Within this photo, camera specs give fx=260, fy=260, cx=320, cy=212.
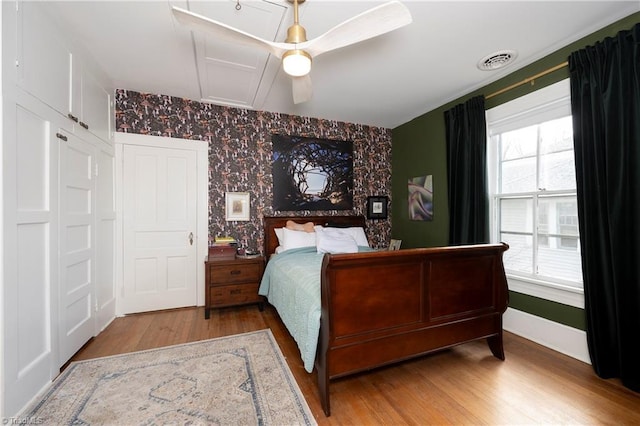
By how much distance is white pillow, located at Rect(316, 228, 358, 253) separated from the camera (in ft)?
10.4

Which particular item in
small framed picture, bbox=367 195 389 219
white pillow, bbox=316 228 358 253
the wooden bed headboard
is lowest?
white pillow, bbox=316 228 358 253

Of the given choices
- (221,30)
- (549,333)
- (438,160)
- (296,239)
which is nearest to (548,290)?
(549,333)

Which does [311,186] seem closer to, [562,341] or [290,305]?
[290,305]

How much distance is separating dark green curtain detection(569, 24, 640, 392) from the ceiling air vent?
1.46 ft

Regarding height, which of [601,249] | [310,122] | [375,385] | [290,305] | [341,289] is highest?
[310,122]

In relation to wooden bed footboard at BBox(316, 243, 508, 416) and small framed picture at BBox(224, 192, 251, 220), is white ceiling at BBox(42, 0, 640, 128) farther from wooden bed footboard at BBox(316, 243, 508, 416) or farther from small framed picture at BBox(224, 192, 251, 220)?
wooden bed footboard at BBox(316, 243, 508, 416)

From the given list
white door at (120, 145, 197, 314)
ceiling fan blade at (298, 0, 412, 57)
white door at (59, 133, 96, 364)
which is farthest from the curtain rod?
white door at (59, 133, 96, 364)

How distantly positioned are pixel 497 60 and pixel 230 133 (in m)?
3.11

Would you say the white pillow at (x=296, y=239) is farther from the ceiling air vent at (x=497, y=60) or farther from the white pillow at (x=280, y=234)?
the ceiling air vent at (x=497, y=60)

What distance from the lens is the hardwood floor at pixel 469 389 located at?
155cm

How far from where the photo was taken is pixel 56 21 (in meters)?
1.93

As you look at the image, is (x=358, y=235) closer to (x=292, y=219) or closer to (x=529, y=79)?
(x=292, y=219)

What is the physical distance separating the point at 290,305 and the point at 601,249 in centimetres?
245

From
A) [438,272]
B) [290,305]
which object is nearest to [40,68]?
[290,305]
